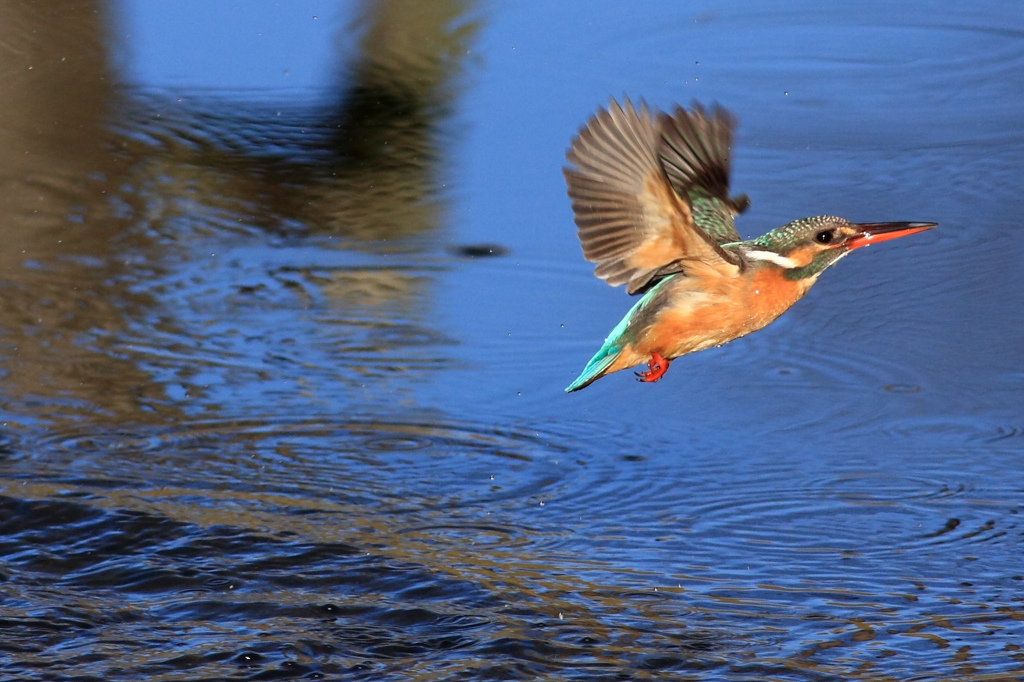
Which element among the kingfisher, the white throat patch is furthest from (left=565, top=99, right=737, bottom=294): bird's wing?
the white throat patch

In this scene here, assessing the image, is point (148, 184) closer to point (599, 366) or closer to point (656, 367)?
point (599, 366)

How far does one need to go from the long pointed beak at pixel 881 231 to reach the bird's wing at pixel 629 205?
340 mm

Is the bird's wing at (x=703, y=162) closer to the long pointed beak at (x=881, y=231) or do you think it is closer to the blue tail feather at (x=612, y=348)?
→ the blue tail feather at (x=612, y=348)

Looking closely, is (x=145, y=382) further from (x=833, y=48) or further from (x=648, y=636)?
(x=833, y=48)

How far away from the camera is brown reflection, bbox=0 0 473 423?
5555 mm

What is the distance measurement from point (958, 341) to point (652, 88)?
2.61 meters

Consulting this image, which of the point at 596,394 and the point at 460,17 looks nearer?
the point at 596,394

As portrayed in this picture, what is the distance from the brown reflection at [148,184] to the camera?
5.55 m

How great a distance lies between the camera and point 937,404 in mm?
5203

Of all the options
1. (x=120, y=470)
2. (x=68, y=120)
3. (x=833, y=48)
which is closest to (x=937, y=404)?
(x=120, y=470)

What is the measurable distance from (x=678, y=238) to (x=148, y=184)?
4.14m

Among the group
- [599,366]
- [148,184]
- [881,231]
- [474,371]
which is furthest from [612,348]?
[148,184]

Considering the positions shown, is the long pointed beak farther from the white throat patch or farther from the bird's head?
the white throat patch

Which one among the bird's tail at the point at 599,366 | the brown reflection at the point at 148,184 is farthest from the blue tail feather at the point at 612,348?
the brown reflection at the point at 148,184
